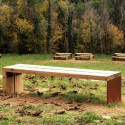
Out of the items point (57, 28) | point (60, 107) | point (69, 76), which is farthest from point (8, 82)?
point (57, 28)

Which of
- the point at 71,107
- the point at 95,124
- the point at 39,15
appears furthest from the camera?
the point at 39,15

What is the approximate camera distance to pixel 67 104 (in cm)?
468

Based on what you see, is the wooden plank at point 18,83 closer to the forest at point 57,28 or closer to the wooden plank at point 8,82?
the wooden plank at point 8,82

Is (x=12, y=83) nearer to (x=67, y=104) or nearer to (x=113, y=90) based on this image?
(x=67, y=104)

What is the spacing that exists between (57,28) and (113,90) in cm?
2114

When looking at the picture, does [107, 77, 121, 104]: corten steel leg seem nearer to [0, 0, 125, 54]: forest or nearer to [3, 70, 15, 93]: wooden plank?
[3, 70, 15, 93]: wooden plank

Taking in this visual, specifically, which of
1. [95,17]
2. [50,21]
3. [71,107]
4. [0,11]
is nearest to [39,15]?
[50,21]

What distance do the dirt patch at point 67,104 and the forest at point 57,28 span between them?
61.0 feet

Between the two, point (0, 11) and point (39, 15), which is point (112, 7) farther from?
point (0, 11)

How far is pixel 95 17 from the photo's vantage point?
82.5ft

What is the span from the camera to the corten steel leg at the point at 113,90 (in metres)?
4.65

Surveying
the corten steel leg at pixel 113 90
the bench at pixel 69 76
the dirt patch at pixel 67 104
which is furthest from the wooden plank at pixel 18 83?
the corten steel leg at pixel 113 90

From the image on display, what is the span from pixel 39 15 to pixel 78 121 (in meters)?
20.8

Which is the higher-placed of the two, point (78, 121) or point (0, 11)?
point (0, 11)
